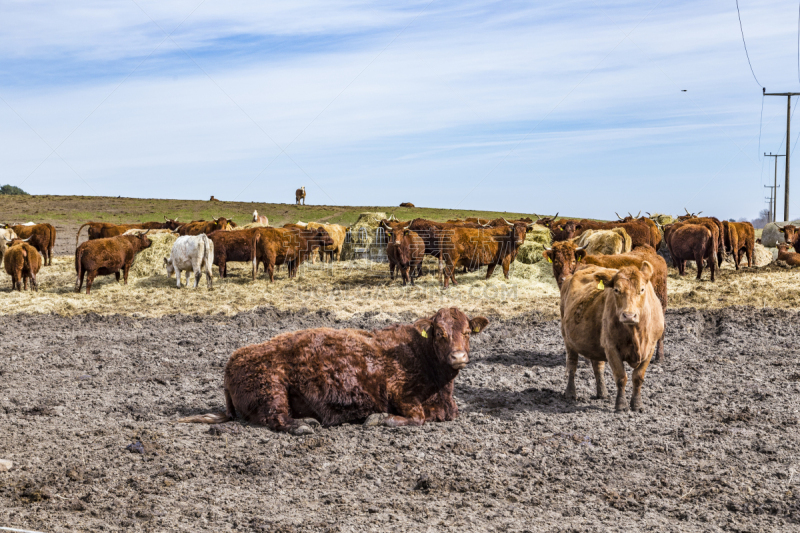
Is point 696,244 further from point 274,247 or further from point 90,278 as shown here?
point 90,278

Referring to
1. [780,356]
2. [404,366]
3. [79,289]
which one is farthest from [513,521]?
[79,289]

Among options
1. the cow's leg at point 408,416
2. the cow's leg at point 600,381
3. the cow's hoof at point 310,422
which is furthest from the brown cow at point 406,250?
the cow's hoof at point 310,422

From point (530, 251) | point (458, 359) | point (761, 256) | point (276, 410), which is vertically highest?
point (530, 251)

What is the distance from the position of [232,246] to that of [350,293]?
418 centimetres

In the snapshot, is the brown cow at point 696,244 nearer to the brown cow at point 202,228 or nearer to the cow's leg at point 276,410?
the brown cow at point 202,228

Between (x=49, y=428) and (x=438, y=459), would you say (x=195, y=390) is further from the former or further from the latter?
(x=438, y=459)

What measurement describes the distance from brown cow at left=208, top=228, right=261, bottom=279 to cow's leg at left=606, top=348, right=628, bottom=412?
12250mm

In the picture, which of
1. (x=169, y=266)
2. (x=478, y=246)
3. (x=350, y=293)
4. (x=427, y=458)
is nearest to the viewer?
(x=427, y=458)

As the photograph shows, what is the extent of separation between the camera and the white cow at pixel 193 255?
1555cm

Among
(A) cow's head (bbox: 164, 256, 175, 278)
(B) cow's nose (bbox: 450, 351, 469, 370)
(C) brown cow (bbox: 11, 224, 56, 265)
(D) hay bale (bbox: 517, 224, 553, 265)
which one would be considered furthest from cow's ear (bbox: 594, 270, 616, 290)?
(C) brown cow (bbox: 11, 224, 56, 265)

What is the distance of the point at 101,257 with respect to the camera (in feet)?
49.5

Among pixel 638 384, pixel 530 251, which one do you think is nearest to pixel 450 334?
pixel 638 384

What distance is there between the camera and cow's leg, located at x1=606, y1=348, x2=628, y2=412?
6031 mm

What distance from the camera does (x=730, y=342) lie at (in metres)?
9.03
